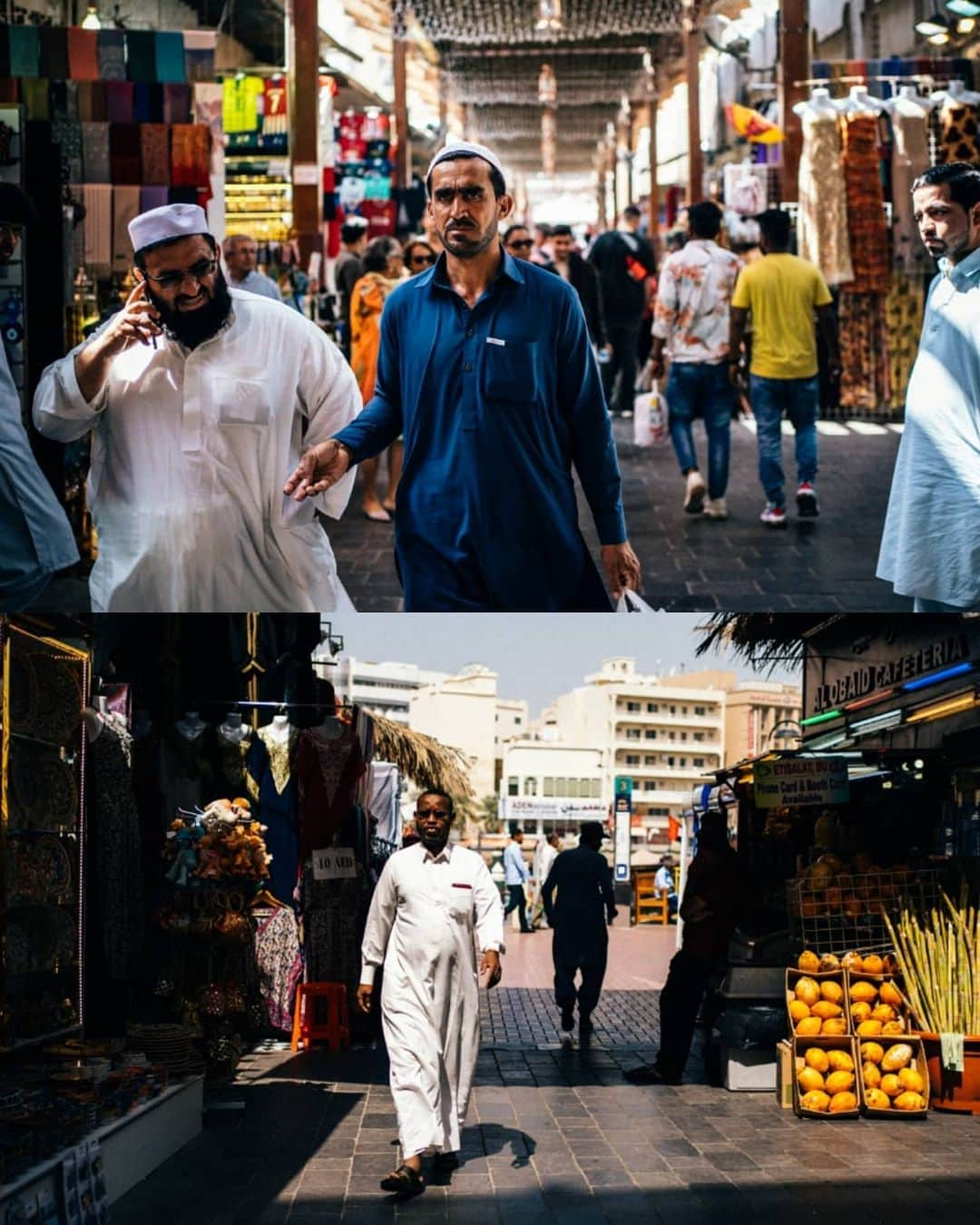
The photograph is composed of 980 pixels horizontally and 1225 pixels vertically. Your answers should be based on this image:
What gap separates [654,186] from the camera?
8203 millimetres

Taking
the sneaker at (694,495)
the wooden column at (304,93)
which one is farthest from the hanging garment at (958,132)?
the wooden column at (304,93)

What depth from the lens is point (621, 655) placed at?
3.82 m

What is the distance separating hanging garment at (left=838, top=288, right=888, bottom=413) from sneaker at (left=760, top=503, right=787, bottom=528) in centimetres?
39

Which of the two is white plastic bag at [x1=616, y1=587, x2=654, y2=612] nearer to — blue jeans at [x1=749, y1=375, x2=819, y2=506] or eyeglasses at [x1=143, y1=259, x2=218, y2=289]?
blue jeans at [x1=749, y1=375, x2=819, y2=506]

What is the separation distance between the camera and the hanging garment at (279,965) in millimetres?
3799

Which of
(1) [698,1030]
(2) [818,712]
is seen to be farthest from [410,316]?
(1) [698,1030]

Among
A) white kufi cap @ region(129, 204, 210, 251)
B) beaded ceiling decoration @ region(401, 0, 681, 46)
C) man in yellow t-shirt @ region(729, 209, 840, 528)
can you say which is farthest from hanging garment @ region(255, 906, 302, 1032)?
beaded ceiling decoration @ region(401, 0, 681, 46)

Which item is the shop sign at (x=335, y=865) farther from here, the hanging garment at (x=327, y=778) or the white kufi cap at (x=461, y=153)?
the white kufi cap at (x=461, y=153)

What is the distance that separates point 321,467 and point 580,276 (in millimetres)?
2750

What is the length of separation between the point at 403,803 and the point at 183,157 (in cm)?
184

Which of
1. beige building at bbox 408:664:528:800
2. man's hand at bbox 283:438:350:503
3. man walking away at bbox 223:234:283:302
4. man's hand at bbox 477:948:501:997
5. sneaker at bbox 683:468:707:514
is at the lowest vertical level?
man's hand at bbox 477:948:501:997

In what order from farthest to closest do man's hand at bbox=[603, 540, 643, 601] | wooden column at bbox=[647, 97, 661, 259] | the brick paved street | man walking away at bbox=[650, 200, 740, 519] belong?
wooden column at bbox=[647, 97, 661, 259] → man walking away at bbox=[650, 200, 740, 519] → the brick paved street → man's hand at bbox=[603, 540, 643, 601]

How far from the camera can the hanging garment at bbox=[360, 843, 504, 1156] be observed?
3695 mm

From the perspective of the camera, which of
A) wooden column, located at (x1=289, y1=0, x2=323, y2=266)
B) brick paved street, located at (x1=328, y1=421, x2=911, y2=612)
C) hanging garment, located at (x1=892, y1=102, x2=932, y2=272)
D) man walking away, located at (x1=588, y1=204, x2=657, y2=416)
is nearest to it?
brick paved street, located at (x1=328, y1=421, x2=911, y2=612)
